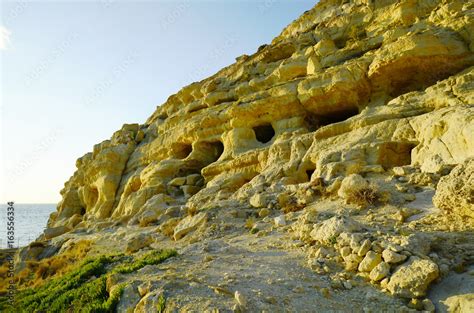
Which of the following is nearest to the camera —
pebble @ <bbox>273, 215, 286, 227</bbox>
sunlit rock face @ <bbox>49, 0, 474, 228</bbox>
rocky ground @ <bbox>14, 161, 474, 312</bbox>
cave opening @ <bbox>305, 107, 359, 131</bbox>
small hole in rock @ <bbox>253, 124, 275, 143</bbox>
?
rocky ground @ <bbox>14, 161, 474, 312</bbox>

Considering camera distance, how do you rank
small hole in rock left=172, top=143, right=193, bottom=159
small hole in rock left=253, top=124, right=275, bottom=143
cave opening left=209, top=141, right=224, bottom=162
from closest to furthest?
small hole in rock left=253, top=124, right=275, bottom=143 → cave opening left=209, top=141, right=224, bottom=162 → small hole in rock left=172, top=143, right=193, bottom=159

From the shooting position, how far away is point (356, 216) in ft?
29.0

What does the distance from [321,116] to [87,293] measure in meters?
14.9

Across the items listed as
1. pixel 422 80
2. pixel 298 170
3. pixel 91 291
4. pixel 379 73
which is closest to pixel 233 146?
pixel 298 170

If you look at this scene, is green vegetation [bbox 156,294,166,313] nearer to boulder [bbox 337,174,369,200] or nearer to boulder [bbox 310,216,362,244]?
boulder [bbox 310,216,362,244]

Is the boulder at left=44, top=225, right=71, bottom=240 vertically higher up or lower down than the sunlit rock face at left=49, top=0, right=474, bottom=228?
lower down

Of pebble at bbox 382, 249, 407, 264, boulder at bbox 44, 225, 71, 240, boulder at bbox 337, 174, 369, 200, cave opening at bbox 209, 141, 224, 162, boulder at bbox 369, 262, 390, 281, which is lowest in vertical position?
boulder at bbox 44, 225, 71, 240

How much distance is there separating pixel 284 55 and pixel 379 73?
9792 mm

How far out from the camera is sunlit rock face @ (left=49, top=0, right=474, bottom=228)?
12008 mm

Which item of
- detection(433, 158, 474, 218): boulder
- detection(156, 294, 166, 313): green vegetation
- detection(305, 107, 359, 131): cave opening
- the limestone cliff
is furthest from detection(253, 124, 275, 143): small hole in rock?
detection(156, 294, 166, 313): green vegetation

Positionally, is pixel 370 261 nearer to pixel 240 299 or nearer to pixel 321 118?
pixel 240 299

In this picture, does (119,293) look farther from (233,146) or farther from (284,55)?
(284,55)

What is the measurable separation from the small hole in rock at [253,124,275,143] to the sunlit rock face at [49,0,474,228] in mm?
91

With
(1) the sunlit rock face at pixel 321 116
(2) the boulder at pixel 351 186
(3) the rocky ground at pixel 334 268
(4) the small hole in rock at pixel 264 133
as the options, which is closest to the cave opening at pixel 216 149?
(1) the sunlit rock face at pixel 321 116
